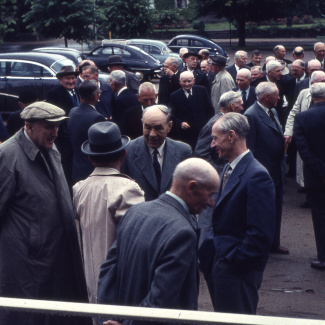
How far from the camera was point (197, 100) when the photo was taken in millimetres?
10164

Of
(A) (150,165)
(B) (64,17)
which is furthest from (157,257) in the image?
(B) (64,17)

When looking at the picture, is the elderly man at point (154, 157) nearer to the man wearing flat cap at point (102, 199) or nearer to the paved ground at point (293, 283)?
the man wearing flat cap at point (102, 199)

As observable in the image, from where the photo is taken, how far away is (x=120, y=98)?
31.0 feet

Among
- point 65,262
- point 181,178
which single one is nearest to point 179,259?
point 181,178

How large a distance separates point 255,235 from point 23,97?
14.5 feet

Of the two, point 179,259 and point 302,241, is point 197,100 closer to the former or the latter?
point 302,241

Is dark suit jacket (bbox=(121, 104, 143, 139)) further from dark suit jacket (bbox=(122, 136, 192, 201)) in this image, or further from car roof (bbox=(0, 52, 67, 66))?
car roof (bbox=(0, 52, 67, 66))

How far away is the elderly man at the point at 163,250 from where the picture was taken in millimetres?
3488

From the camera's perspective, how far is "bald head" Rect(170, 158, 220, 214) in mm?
3713

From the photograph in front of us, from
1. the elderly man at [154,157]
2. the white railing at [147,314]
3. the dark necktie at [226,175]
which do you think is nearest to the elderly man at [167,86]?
the elderly man at [154,157]

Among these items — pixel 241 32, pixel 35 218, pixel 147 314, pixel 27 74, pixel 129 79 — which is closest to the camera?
pixel 147 314

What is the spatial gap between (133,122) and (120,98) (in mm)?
1347

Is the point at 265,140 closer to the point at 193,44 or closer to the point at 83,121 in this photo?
the point at 83,121

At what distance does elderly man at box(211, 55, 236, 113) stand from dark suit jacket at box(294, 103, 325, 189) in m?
4.08
